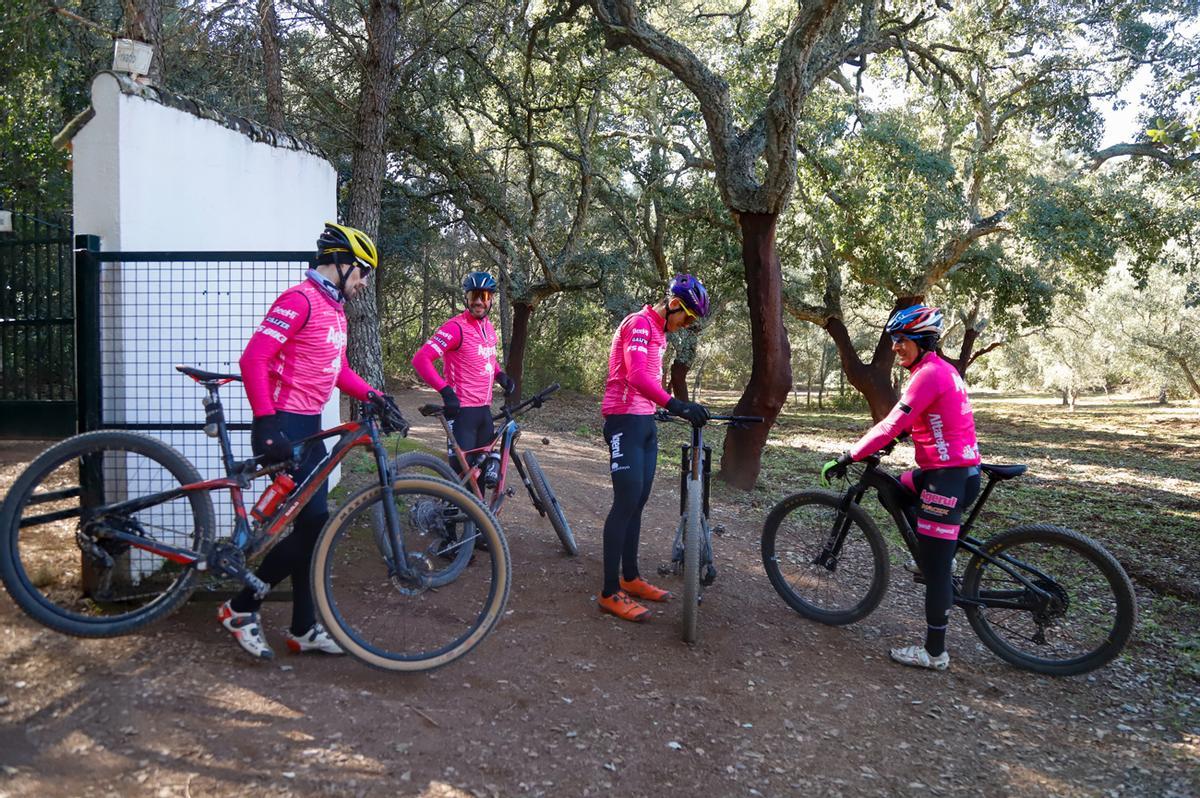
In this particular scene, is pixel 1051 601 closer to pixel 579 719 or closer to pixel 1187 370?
pixel 579 719

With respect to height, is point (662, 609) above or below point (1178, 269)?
below

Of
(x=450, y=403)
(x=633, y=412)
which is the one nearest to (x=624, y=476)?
(x=633, y=412)

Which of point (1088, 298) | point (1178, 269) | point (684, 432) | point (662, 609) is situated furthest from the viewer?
point (1088, 298)

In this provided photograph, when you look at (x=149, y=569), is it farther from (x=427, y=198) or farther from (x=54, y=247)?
(x=427, y=198)

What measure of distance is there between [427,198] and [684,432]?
8.16 m

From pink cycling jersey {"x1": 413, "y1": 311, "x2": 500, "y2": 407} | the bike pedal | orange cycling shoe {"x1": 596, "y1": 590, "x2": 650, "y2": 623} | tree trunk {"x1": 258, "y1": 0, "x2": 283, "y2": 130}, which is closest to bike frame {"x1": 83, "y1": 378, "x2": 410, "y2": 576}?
the bike pedal

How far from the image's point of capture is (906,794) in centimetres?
333

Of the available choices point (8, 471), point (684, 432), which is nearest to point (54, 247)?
point (8, 471)

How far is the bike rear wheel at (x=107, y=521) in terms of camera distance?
355 centimetres

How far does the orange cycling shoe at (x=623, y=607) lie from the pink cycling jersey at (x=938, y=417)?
1757 millimetres

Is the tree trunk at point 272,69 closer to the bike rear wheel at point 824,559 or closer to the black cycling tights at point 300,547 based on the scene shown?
the black cycling tights at point 300,547

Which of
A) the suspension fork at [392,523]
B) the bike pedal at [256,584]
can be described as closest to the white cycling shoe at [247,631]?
the bike pedal at [256,584]

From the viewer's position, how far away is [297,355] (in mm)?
3775

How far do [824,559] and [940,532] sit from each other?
2.85 ft
